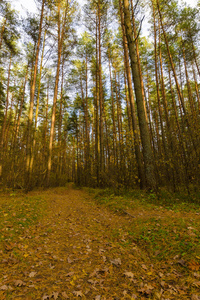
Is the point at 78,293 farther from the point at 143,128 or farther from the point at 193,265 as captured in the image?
the point at 143,128

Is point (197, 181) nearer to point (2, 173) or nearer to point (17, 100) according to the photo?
point (2, 173)

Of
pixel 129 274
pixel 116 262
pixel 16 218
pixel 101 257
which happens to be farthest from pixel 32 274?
pixel 16 218

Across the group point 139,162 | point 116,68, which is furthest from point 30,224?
point 116,68

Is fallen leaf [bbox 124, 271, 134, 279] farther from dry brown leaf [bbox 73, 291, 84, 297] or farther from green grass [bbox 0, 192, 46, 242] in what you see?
green grass [bbox 0, 192, 46, 242]

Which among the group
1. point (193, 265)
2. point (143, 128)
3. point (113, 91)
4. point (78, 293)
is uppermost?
point (113, 91)

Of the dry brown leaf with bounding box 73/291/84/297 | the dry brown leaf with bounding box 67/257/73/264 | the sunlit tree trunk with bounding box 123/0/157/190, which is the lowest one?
the dry brown leaf with bounding box 73/291/84/297

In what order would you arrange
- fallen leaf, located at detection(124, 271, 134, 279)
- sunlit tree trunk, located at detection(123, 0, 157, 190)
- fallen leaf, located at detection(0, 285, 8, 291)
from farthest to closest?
sunlit tree trunk, located at detection(123, 0, 157, 190) → fallen leaf, located at detection(124, 271, 134, 279) → fallen leaf, located at detection(0, 285, 8, 291)

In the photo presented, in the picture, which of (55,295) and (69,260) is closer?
(55,295)

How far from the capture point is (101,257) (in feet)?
10.7

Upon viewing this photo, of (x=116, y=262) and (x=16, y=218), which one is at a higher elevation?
(x=16, y=218)

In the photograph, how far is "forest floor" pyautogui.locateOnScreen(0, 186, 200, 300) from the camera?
7.73 feet

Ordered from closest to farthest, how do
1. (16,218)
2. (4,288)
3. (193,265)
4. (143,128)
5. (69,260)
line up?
1. (4,288)
2. (193,265)
3. (69,260)
4. (16,218)
5. (143,128)

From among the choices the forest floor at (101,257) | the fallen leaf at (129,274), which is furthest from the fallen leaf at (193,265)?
the fallen leaf at (129,274)

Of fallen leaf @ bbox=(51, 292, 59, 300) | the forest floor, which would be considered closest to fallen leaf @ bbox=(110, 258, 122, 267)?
the forest floor
